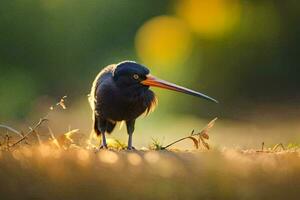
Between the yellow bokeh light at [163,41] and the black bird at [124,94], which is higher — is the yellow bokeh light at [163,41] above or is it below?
Result: above

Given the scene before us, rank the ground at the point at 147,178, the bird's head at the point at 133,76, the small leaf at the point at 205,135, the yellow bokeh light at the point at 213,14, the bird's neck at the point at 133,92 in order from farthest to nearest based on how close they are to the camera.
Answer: the yellow bokeh light at the point at 213,14
the bird's neck at the point at 133,92
the bird's head at the point at 133,76
the small leaf at the point at 205,135
the ground at the point at 147,178

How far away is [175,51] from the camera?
46.3ft

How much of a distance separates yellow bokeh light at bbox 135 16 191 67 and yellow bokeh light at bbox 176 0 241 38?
0.64 ft

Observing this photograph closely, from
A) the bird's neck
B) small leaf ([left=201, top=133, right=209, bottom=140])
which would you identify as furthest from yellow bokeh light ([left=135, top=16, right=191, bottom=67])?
small leaf ([left=201, top=133, right=209, bottom=140])

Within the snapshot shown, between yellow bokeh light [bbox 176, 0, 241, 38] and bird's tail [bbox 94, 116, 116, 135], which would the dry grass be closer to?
bird's tail [bbox 94, 116, 116, 135]

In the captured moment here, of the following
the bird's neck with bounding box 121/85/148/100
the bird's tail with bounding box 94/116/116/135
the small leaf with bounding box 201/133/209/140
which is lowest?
the small leaf with bounding box 201/133/209/140

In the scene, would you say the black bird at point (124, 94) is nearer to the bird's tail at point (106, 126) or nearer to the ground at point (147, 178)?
the bird's tail at point (106, 126)

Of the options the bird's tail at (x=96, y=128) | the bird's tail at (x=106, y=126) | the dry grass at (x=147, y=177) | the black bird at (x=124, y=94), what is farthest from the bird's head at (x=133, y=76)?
the dry grass at (x=147, y=177)

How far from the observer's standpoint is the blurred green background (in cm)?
1410

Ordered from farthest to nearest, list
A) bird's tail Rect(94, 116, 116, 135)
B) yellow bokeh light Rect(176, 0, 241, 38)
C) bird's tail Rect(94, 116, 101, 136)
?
yellow bokeh light Rect(176, 0, 241, 38)
bird's tail Rect(94, 116, 101, 136)
bird's tail Rect(94, 116, 116, 135)

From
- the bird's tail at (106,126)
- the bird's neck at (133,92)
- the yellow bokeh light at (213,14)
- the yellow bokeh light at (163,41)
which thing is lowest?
the bird's neck at (133,92)

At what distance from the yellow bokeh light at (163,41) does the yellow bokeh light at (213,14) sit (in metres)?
0.19

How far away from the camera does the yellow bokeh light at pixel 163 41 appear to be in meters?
13.6

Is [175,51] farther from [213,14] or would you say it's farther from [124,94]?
[124,94]
